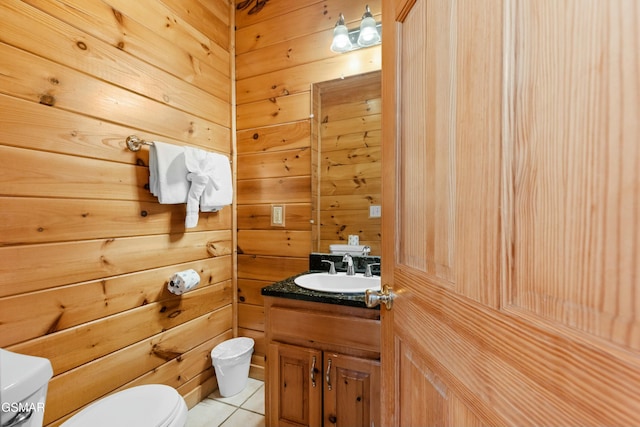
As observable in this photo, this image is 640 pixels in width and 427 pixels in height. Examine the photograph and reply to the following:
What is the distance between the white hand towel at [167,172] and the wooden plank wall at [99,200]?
8cm

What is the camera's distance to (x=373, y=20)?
1.61m

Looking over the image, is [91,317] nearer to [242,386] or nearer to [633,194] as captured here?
[242,386]

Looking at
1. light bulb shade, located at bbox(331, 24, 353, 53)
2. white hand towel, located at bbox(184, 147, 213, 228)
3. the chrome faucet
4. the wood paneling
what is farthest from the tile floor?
light bulb shade, located at bbox(331, 24, 353, 53)

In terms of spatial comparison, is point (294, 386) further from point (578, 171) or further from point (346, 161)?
point (578, 171)

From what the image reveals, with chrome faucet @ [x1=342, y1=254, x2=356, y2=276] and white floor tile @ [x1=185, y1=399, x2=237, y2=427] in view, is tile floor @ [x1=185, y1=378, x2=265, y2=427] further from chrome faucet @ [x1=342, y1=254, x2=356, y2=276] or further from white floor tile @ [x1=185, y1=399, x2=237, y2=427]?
chrome faucet @ [x1=342, y1=254, x2=356, y2=276]

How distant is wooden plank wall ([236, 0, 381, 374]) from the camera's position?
5.98ft

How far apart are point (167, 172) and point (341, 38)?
4.16ft

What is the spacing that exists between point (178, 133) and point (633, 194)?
1852mm

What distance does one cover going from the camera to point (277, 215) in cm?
195

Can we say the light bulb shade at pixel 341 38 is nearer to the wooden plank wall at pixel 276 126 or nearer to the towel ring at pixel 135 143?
the wooden plank wall at pixel 276 126

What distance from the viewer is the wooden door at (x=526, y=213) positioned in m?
0.27

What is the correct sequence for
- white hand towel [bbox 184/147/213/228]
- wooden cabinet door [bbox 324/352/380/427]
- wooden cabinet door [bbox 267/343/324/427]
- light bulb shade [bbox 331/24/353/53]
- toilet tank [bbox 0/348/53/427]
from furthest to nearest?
light bulb shade [bbox 331/24/353/53] → white hand towel [bbox 184/147/213/228] → wooden cabinet door [bbox 267/343/324/427] → wooden cabinet door [bbox 324/352/380/427] → toilet tank [bbox 0/348/53/427]

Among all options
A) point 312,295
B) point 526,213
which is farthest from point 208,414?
point 526,213

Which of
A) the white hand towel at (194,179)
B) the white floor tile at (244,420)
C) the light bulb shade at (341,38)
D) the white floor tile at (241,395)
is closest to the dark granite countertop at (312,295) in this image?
the white hand towel at (194,179)
